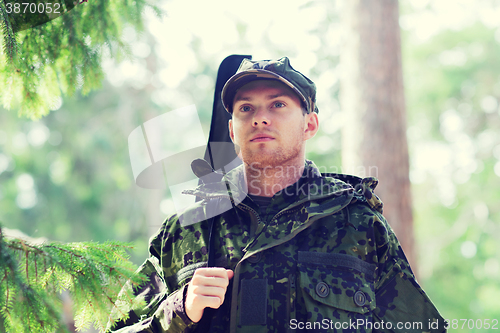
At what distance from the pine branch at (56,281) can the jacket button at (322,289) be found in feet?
3.02

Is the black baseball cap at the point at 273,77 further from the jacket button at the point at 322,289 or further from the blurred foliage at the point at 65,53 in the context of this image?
the jacket button at the point at 322,289

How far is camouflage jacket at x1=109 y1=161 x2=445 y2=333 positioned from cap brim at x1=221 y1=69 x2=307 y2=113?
1.98 feet

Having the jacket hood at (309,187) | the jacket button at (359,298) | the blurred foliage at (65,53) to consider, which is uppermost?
the blurred foliage at (65,53)

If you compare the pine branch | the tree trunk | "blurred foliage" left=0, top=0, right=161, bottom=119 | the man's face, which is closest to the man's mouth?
the man's face

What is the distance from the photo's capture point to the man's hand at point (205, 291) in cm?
184

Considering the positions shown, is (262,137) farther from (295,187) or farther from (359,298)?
(359,298)

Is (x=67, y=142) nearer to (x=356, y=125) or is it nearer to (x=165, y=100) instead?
(x=165, y=100)

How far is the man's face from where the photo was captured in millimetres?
2277

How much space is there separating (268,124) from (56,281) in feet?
4.47

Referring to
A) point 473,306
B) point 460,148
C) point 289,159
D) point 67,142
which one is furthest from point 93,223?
point 473,306

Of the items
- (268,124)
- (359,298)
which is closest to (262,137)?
(268,124)

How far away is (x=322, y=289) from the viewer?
6.53ft

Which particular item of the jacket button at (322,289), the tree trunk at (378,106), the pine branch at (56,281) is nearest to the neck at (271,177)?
the jacket button at (322,289)

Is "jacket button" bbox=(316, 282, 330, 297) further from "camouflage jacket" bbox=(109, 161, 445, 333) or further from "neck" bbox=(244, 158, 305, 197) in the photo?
"neck" bbox=(244, 158, 305, 197)
